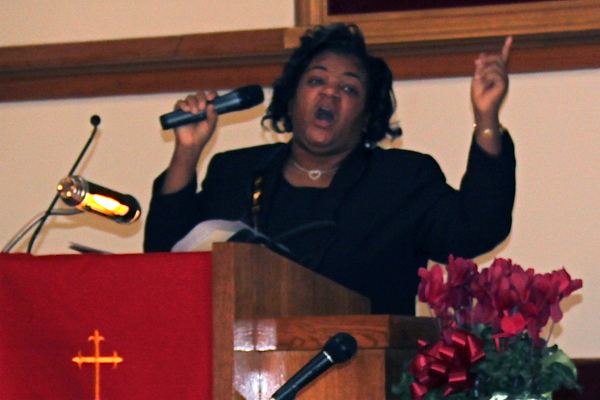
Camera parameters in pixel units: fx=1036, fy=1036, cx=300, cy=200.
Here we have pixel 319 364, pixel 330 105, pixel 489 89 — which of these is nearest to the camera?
pixel 319 364

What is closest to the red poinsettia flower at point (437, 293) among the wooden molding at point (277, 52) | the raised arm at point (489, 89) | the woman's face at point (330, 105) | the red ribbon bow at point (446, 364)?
the red ribbon bow at point (446, 364)

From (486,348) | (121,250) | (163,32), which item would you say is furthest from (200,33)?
(486,348)

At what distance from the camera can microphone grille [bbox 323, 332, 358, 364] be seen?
125cm

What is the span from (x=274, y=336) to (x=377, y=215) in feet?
2.97

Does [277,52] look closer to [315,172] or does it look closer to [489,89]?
[315,172]

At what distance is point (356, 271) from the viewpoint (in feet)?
7.11

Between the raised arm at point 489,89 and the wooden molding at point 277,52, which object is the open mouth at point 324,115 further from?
the wooden molding at point 277,52

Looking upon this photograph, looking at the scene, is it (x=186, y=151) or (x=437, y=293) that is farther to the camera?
(x=186, y=151)

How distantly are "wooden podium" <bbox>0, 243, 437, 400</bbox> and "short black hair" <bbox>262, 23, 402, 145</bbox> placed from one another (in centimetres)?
116

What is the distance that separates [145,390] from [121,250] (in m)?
1.96

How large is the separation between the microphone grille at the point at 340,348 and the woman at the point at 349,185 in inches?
31.6

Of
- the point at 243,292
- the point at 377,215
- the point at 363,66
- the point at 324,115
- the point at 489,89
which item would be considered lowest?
the point at 243,292

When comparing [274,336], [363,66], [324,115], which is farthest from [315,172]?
[274,336]

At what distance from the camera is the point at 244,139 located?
322 cm
